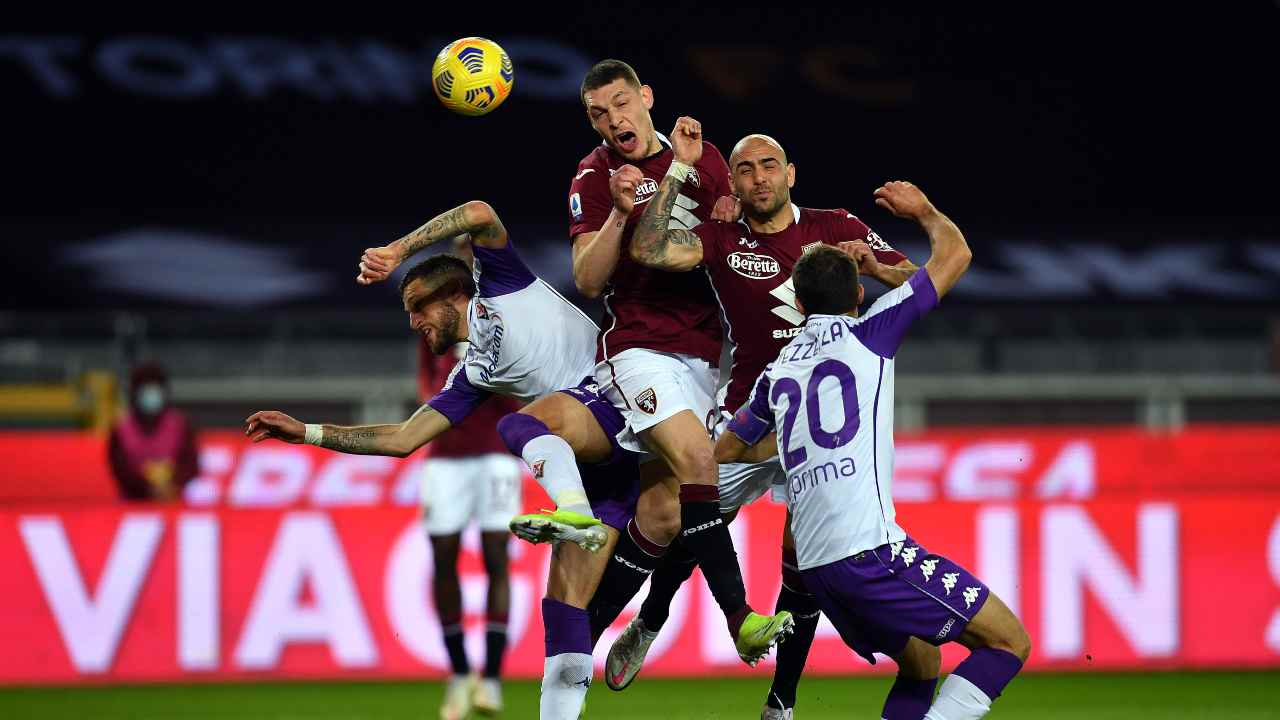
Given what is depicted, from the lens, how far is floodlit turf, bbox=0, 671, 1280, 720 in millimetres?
8797

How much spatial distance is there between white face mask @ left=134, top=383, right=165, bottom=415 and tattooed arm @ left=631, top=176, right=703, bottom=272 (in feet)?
21.9

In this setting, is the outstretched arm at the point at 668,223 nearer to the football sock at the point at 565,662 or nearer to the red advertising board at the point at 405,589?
the football sock at the point at 565,662

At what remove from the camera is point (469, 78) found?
21.3 ft

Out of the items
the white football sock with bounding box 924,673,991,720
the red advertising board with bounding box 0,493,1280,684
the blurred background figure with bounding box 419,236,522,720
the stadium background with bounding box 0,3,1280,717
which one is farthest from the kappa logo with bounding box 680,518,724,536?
the red advertising board with bounding box 0,493,1280,684

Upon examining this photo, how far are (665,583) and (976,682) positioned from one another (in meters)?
1.64

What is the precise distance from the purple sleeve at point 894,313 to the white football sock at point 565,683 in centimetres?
175

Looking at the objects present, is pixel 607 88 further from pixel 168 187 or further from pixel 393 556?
pixel 168 187

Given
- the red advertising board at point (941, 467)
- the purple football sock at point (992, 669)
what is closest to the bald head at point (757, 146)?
the purple football sock at point (992, 669)

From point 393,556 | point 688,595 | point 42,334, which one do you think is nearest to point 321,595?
point 393,556

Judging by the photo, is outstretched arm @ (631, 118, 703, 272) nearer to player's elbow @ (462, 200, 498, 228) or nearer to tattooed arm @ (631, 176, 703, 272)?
tattooed arm @ (631, 176, 703, 272)

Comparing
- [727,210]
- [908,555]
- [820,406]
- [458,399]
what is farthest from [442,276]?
[908,555]

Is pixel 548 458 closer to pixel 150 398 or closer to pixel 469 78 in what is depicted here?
pixel 469 78

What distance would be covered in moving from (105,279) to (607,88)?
14081mm

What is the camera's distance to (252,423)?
20.8ft
